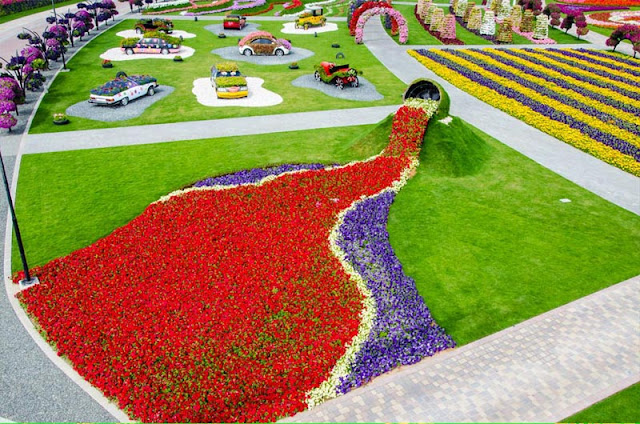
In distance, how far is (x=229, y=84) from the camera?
97.3 ft

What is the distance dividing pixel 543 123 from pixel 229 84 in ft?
60.6

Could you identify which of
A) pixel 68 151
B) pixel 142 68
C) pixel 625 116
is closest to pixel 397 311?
pixel 68 151

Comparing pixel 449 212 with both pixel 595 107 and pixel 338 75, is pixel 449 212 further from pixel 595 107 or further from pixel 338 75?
pixel 595 107

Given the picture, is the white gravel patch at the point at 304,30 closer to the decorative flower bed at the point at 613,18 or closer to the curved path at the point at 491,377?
the decorative flower bed at the point at 613,18

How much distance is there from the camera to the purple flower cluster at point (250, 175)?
19531 mm

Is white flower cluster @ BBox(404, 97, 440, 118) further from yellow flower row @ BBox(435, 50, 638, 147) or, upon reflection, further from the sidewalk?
yellow flower row @ BBox(435, 50, 638, 147)

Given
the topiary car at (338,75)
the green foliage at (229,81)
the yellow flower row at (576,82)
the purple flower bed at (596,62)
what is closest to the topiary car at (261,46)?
the topiary car at (338,75)

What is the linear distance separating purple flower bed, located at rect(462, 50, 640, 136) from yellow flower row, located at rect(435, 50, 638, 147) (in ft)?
1.38

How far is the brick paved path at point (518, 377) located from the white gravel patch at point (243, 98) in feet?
69.5

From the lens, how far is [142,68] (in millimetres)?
35781

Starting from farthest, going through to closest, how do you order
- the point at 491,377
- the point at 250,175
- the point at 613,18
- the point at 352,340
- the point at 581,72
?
1. the point at 613,18
2. the point at 581,72
3. the point at 250,175
4. the point at 352,340
5. the point at 491,377

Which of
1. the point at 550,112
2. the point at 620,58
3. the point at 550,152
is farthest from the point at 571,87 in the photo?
the point at 620,58

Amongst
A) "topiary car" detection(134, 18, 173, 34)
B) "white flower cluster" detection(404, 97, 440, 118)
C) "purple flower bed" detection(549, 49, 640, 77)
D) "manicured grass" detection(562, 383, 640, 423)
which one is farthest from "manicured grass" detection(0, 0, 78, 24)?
"manicured grass" detection(562, 383, 640, 423)

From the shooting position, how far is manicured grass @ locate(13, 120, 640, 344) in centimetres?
→ 1434
